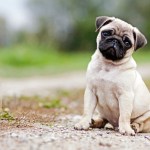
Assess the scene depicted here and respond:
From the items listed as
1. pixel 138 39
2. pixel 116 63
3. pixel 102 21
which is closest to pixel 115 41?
pixel 116 63

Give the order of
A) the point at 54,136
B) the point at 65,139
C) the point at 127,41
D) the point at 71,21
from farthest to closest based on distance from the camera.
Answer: the point at 71,21, the point at 127,41, the point at 54,136, the point at 65,139

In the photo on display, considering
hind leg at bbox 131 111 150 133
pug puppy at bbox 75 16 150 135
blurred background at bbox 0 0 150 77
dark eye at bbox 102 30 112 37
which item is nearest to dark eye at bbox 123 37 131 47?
pug puppy at bbox 75 16 150 135

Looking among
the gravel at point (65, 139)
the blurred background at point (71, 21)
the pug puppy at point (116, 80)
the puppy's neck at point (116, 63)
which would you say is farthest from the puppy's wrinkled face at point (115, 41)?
the blurred background at point (71, 21)

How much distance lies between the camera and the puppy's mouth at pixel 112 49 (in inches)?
344

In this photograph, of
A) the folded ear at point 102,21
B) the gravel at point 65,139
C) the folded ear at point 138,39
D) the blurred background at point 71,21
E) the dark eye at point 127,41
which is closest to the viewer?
the gravel at point 65,139

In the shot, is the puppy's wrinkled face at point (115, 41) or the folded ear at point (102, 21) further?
the folded ear at point (102, 21)

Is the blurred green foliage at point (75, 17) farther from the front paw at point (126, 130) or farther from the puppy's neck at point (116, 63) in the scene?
the front paw at point (126, 130)

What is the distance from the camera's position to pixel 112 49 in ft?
28.6

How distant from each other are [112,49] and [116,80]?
0.50 m

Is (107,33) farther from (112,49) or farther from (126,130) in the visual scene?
(126,130)

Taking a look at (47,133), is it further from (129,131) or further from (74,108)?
(74,108)

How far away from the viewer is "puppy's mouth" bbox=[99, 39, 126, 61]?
8.73 m

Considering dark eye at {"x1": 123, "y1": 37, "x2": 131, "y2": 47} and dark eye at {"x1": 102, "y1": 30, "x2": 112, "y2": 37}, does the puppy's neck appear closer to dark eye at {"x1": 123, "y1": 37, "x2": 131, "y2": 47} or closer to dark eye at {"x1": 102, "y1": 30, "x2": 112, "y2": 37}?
dark eye at {"x1": 123, "y1": 37, "x2": 131, "y2": 47}

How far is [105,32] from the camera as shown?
891 centimetres
